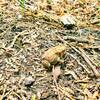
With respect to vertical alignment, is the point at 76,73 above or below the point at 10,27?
below

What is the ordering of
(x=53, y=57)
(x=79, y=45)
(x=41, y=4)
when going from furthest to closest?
(x=41, y=4)
(x=79, y=45)
(x=53, y=57)

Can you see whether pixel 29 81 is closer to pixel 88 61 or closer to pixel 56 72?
pixel 56 72

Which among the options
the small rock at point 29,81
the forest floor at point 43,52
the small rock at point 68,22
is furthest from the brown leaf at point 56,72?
the small rock at point 68,22

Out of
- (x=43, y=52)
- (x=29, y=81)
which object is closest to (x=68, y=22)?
(x=43, y=52)

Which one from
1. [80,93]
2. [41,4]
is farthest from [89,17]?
[80,93]

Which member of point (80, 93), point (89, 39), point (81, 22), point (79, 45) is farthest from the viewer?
point (81, 22)

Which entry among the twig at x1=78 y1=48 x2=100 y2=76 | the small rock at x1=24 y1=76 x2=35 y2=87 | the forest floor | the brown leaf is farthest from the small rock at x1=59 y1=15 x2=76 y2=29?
the small rock at x1=24 y1=76 x2=35 y2=87

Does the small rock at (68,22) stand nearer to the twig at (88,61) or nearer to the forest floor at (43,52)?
the forest floor at (43,52)

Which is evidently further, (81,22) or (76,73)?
(81,22)

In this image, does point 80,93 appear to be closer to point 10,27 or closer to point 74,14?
point 10,27
